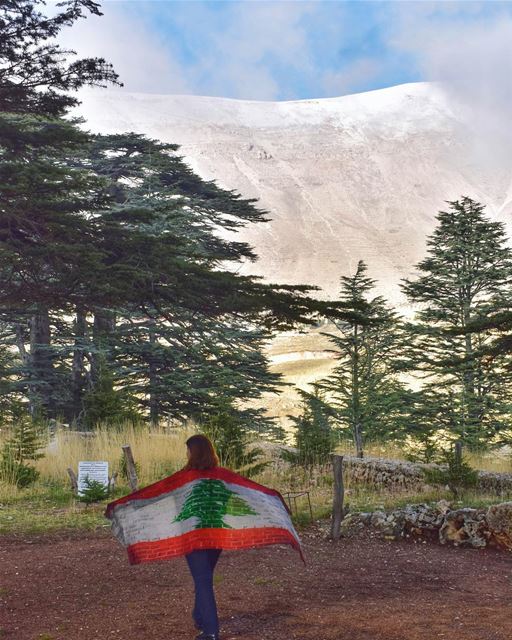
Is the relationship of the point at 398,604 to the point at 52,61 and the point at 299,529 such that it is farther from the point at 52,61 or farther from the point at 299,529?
the point at 52,61

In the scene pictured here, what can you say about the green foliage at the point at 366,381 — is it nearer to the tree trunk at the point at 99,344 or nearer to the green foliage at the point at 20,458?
the tree trunk at the point at 99,344

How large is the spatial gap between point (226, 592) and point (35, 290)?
18.8 ft

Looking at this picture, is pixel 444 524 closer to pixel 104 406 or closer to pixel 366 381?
pixel 366 381

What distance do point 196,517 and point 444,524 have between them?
6.20 metres

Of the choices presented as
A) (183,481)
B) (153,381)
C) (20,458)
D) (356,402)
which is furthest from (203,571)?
(153,381)

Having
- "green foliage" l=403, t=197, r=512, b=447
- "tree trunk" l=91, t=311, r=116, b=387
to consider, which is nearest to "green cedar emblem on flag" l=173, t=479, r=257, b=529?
"tree trunk" l=91, t=311, r=116, b=387

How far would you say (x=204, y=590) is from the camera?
587 centimetres

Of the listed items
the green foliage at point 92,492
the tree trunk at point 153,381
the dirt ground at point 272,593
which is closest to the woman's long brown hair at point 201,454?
the dirt ground at point 272,593

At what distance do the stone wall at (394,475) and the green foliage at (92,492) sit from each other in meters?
5.55

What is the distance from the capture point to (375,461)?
1563 cm

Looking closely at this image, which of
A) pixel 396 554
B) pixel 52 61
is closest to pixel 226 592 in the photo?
pixel 396 554

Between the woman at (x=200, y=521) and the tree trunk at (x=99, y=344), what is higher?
the tree trunk at (x=99, y=344)

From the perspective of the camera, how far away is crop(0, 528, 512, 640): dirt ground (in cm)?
683

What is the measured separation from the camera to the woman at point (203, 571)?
5.88 m
